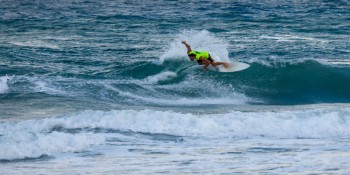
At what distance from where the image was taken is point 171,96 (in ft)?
64.5

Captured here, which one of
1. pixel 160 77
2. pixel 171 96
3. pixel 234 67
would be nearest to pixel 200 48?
pixel 234 67

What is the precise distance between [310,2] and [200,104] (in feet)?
107

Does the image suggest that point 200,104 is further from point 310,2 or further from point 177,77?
point 310,2

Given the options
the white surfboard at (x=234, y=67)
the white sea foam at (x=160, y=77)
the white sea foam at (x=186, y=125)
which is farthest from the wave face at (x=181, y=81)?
the white sea foam at (x=186, y=125)

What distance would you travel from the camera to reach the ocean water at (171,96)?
12.2 m

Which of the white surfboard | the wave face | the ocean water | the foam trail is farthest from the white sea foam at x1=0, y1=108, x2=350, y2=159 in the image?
the foam trail

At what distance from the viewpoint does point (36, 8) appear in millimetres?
47969

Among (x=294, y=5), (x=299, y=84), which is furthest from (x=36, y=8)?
(x=299, y=84)

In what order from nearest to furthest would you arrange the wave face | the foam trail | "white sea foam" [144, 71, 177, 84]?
the wave face, "white sea foam" [144, 71, 177, 84], the foam trail

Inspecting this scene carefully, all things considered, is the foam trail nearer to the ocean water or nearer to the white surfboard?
the ocean water

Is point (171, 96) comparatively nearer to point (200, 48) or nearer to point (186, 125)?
point (186, 125)

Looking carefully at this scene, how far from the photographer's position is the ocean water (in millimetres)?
12195

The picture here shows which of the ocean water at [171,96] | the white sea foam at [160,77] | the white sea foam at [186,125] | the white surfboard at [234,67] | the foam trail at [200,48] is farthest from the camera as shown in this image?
the foam trail at [200,48]

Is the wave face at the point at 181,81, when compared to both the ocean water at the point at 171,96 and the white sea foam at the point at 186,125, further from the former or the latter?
the white sea foam at the point at 186,125
